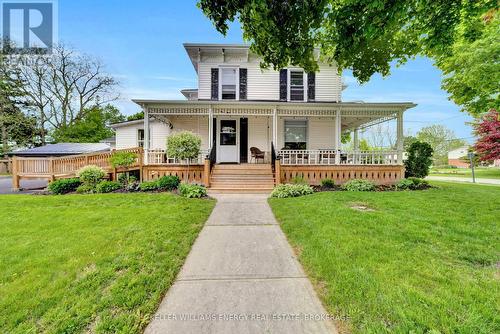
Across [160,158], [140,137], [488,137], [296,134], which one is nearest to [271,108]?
[296,134]

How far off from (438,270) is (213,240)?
3.27m

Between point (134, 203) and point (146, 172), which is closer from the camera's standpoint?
point (134, 203)

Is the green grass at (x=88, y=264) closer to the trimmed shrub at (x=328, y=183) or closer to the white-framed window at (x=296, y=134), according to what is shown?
the trimmed shrub at (x=328, y=183)

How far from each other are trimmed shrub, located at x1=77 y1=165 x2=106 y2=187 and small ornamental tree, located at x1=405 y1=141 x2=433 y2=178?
13.8m

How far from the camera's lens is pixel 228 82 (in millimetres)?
13125

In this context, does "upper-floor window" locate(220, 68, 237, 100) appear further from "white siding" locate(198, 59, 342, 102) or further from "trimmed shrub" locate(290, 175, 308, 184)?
"trimmed shrub" locate(290, 175, 308, 184)

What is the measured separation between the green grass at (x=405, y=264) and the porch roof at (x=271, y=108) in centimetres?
663

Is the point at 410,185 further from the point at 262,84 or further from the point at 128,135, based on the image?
the point at 128,135

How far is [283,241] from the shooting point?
423 cm

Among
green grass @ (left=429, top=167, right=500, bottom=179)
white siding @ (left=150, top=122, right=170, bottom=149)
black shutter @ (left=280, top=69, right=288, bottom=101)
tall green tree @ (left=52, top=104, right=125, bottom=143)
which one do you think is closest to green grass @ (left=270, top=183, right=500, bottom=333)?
black shutter @ (left=280, top=69, right=288, bottom=101)

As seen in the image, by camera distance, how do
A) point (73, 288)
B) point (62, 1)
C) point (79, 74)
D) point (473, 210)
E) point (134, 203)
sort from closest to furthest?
point (73, 288) → point (473, 210) → point (134, 203) → point (62, 1) → point (79, 74)

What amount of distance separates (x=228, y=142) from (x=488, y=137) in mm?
28526

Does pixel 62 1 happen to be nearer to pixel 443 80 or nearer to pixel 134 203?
pixel 134 203

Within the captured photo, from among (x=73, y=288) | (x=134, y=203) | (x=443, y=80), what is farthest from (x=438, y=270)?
(x=443, y=80)
